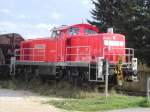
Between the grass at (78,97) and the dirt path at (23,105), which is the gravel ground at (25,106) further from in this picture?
the grass at (78,97)

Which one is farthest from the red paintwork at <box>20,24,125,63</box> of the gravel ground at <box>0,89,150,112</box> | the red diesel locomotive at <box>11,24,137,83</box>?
the gravel ground at <box>0,89,150,112</box>

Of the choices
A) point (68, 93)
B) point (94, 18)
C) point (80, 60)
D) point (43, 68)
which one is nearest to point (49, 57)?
point (43, 68)

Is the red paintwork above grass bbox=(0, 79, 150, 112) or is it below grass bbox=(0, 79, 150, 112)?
above

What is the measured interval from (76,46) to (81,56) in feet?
2.22

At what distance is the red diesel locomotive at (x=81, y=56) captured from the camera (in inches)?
856

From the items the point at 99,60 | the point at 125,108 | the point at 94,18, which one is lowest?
the point at 125,108

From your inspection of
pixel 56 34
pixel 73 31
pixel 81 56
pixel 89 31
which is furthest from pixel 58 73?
pixel 89 31

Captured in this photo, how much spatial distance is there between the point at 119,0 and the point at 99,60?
39.0ft

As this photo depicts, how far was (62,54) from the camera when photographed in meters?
24.3

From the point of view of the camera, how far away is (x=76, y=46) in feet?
76.9

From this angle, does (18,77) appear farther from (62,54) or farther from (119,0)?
(119,0)

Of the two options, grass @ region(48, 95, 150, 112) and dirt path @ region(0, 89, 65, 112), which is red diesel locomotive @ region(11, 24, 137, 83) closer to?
grass @ region(48, 95, 150, 112)

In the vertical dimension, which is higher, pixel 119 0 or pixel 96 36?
pixel 119 0

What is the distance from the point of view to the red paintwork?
74.3ft
